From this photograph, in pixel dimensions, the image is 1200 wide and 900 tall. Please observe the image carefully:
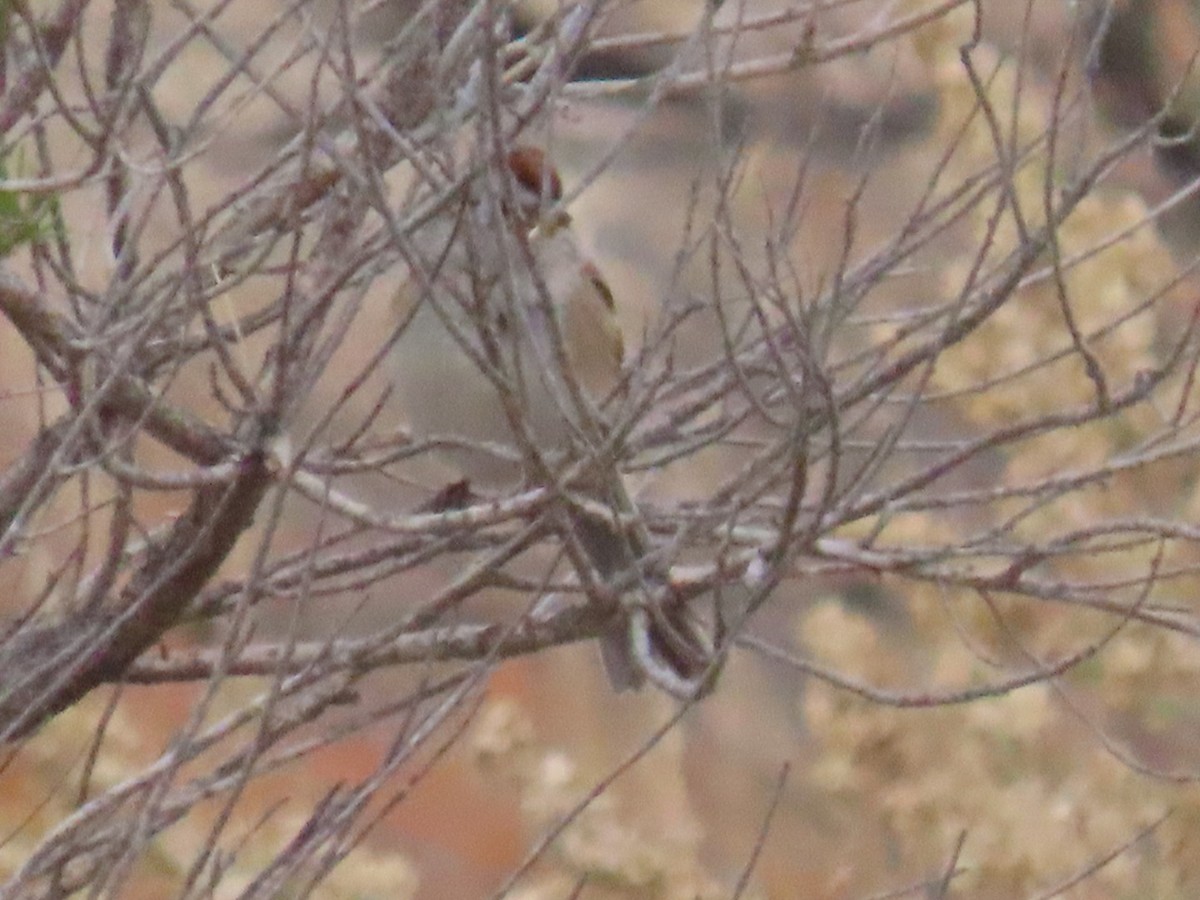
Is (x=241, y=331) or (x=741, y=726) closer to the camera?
(x=241, y=331)

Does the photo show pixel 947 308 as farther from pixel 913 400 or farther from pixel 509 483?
pixel 509 483

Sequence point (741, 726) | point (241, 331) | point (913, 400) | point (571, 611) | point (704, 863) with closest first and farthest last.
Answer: point (913, 400)
point (571, 611)
point (241, 331)
point (704, 863)
point (741, 726)

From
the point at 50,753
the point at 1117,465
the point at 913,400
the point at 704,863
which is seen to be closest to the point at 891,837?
the point at 704,863

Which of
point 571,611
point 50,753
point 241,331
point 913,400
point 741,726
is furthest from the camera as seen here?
point 741,726

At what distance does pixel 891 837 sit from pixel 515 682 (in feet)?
3.50

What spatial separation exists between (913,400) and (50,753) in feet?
4.99

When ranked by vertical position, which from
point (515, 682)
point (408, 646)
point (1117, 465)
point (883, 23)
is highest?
point (515, 682)

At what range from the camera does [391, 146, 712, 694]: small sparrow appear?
1.12 meters

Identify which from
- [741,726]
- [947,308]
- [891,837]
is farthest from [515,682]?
[947,308]

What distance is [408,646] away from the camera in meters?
1.47

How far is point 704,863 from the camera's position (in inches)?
140

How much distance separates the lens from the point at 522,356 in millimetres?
1582

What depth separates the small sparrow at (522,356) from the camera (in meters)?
1.12

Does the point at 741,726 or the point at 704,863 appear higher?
the point at 741,726
